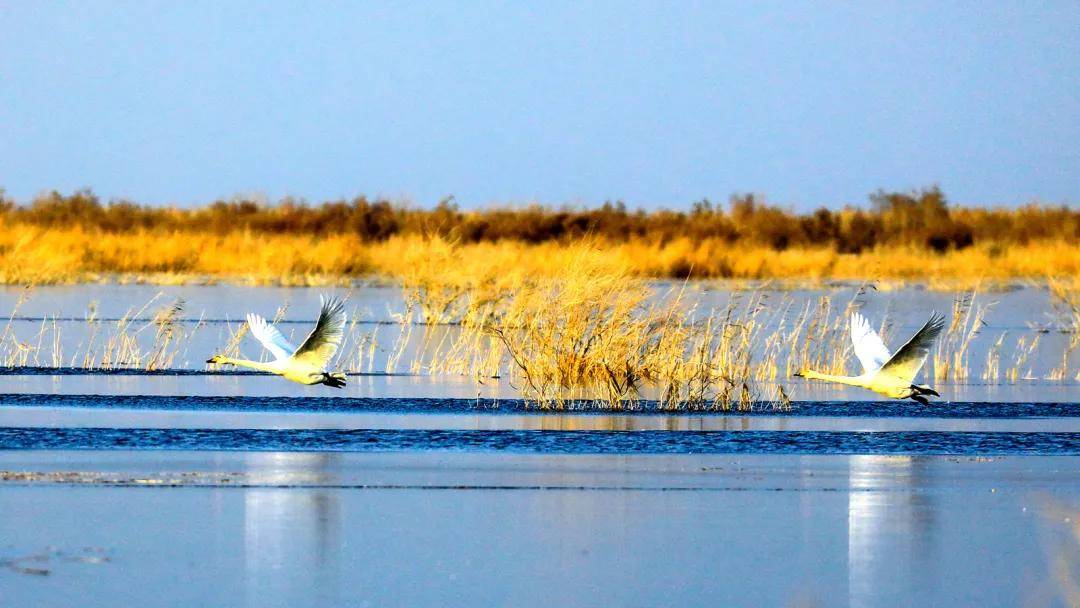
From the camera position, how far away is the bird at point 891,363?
42.5 feet

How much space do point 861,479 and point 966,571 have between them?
3038mm

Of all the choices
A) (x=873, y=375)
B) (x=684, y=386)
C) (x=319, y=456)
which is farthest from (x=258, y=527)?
(x=684, y=386)

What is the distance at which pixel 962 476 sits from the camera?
1088 cm

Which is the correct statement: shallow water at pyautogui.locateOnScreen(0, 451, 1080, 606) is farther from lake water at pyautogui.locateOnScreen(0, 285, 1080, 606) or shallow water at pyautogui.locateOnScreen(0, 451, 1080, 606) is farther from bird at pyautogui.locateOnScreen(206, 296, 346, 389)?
bird at pyautogui.locateOnScreen(206, 296, 346, 389)

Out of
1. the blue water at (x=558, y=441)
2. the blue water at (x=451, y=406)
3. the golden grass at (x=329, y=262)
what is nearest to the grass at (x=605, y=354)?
the blue water at (x=451, y=406)

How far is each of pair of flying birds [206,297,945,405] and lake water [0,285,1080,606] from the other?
0.39 metres

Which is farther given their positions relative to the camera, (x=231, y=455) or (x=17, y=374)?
(x=17, y=374)

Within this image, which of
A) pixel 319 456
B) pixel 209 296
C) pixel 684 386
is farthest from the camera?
pixel 209 296

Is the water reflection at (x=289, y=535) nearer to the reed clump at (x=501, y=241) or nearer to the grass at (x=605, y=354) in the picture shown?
the grass at (x=605, y=354)

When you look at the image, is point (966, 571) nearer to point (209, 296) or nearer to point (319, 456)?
point (319, 456)

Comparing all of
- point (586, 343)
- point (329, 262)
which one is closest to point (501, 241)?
point (329, 262)

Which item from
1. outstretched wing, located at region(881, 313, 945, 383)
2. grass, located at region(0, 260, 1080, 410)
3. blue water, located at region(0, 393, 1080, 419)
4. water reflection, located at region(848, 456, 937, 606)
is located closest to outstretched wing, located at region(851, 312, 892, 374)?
outstretched wing, located at region(881, 313, 945, 383)

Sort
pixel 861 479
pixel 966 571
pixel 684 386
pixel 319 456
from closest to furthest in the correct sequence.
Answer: pixel 966 571, pixel 861 479, pixel 319 456, pixel 684 386

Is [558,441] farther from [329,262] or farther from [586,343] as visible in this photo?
[329,262]
